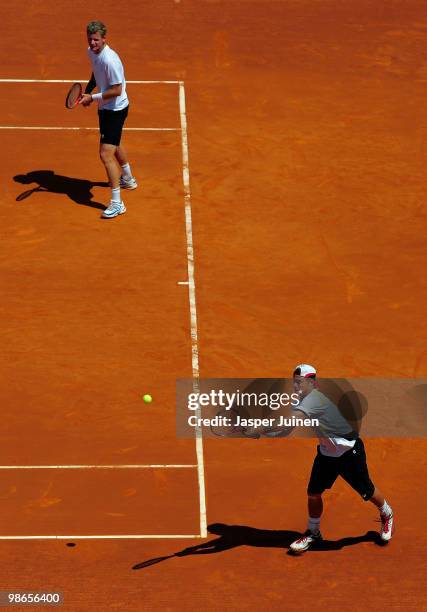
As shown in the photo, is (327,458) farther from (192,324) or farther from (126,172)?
(126,172)

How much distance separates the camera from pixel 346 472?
45.8 ft

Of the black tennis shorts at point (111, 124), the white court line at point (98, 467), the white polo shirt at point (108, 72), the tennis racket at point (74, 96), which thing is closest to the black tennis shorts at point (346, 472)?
the white court line at point (98, 467)

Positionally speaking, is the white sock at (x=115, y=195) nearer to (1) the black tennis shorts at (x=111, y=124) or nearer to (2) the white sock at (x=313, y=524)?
(1) the black tennis shorts at (x=111, y=124)

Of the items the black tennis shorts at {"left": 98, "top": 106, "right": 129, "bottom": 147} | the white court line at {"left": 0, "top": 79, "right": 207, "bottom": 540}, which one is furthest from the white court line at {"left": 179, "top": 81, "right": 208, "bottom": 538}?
the black tennis shorts at {"left": 98, "top": 106, "right": 129, "bottom": 147}

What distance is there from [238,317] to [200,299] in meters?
0.62

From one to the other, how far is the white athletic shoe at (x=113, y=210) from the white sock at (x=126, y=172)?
0.59m

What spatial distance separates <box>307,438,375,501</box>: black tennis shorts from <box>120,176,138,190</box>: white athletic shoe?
7.60 metres

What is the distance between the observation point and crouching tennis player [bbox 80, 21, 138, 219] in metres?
19.1

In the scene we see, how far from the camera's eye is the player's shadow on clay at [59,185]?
2042cm

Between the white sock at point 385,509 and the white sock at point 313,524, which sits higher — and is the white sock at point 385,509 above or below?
above

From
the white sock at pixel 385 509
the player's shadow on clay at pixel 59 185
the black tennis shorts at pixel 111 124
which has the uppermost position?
the black tennis shorts at pixel 111 124

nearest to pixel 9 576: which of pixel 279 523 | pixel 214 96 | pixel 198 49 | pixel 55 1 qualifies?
pixel 279 523

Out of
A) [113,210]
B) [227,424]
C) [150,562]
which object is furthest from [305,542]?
[113,210]

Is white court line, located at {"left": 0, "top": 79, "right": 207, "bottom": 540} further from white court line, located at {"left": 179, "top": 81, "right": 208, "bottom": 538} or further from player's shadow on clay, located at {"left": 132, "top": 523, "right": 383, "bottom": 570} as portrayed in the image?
player's shadow on clay, located at {"left": 132, "top": 523, "right": 383, "bottom": 570}
